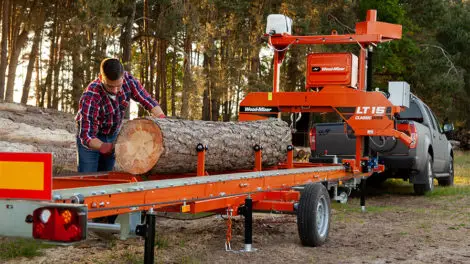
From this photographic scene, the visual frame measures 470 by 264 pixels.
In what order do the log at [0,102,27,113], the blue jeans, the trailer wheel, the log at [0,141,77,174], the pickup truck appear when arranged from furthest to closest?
1. the log at [0,102,27,113]
2. the log at [0,141,77,174]
3. the pickup truck
4. the blue jeans
5. the trailer wheel

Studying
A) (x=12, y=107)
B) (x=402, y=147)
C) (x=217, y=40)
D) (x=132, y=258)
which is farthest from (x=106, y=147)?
(x=217, y=40)

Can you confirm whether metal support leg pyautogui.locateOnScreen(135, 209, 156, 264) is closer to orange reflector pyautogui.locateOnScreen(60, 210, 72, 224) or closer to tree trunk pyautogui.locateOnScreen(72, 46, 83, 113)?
orange reflector pyautogui.locateOnScreen(60, 210, 72, 224)

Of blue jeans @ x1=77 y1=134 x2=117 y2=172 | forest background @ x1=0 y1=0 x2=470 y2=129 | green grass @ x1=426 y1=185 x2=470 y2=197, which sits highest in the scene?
forest background @ x1=0 y1=0 x2=470 y2=129

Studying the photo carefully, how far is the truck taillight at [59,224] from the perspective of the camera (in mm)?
3713

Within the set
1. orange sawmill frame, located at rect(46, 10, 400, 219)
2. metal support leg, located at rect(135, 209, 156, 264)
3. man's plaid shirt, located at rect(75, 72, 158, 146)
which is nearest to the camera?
orange sawmill frame, located at rect(46, 10, 400, 219)

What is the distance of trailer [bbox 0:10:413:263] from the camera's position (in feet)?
12.3

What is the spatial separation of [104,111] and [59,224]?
10.3 feet

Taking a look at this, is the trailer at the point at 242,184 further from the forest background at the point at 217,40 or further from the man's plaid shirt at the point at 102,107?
the forest background at the point at 217,40

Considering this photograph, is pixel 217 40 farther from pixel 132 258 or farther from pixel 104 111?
pixel 132 258

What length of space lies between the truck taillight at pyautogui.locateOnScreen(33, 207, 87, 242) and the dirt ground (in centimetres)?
247

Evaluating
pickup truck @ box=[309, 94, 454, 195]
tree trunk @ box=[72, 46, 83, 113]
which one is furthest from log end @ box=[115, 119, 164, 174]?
tree trunk @ box=[72, 46, 83, 113]

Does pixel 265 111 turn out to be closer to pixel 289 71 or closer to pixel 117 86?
pixel 117 86

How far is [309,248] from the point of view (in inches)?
278

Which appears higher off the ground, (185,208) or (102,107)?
(102,107)
